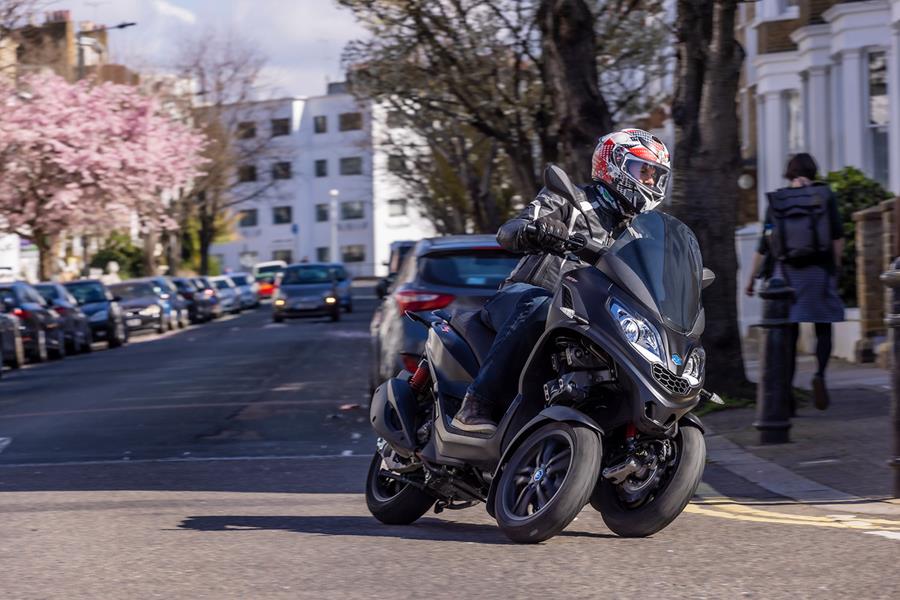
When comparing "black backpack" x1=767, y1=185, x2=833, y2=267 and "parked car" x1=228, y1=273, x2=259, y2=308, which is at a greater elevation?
"black backpack" x1=767, y1=185, x2=833, y2=267

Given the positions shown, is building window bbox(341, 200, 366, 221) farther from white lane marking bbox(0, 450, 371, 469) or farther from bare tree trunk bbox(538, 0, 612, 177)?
white lane marking bbox(0, 450, 371, 469)

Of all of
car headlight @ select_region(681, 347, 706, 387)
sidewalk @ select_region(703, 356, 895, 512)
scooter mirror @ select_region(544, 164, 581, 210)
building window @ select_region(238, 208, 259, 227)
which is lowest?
sidewalk @ select_region(703, 356, 895, 512)

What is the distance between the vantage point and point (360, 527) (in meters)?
7.39

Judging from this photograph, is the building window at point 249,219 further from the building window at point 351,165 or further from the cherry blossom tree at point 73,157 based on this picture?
the cherry blossom tree at point 73,157

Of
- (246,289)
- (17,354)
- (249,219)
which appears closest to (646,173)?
(17,354)

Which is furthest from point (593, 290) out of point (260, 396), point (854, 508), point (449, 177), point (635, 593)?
point (449, 177)

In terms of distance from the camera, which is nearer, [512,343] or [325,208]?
[512,343]

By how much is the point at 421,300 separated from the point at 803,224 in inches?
117

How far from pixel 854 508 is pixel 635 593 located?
8.53ft

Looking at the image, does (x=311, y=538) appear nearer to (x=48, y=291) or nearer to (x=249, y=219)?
(x=48, y=291)

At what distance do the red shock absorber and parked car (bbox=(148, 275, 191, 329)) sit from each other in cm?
3486

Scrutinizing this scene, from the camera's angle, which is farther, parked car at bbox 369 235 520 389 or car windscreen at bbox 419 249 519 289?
car windscreen at bbox 419 249 519 289

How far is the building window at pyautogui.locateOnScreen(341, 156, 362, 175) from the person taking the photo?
11944cm

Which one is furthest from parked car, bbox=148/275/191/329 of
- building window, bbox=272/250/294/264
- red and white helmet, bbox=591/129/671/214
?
building window, bbox=272/250/294/264
